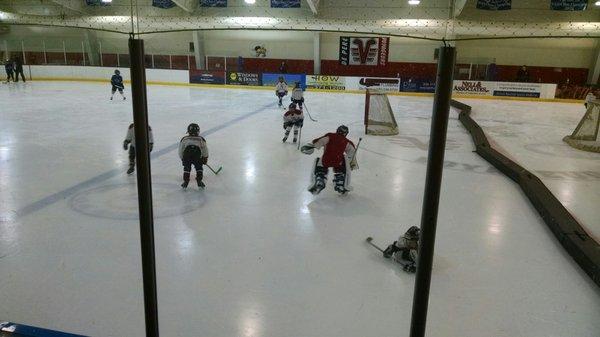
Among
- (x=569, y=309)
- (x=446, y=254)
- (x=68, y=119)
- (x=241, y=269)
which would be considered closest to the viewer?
(x=569, y=309)

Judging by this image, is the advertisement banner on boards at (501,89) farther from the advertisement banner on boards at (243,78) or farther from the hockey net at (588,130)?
the hockey net at (588,130)

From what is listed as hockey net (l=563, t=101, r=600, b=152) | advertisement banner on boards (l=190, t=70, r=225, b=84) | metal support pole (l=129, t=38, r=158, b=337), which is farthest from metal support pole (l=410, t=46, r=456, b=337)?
advertisement banner on boards (l=190, t=70, r=225, b=84)

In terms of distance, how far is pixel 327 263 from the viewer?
3.92 meters

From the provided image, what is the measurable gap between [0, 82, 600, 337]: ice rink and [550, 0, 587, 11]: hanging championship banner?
16.5m

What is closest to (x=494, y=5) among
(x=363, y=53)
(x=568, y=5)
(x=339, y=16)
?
(x=568, y=5)

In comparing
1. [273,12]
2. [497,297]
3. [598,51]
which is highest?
[273,12]

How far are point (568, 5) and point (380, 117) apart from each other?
53.6ft

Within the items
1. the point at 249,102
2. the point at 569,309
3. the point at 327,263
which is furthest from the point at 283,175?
the point at 249,102

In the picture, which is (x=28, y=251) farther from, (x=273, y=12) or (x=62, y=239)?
(x=273, y=12)

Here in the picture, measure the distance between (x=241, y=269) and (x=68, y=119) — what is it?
1004 centimetres

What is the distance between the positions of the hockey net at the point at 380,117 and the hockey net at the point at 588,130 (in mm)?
4075

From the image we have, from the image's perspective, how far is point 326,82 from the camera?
22.5 metres

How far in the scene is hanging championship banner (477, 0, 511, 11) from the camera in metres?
22.3

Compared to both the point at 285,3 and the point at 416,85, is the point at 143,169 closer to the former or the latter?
the point at 416,85
